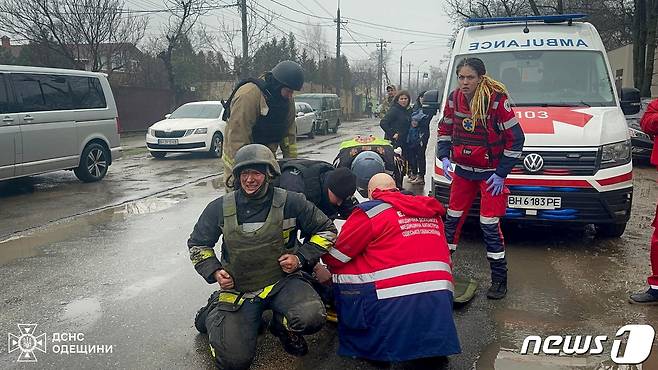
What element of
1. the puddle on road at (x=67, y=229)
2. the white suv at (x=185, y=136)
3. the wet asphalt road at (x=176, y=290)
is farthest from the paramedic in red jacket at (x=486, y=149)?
the white suv at (x=185, y=136)

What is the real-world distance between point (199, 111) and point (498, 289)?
12.9 metres

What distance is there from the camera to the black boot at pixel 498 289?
4559 millimetres

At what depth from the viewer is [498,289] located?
4598mm

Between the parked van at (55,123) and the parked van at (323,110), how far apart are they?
1415 cm

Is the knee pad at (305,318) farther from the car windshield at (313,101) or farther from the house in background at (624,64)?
the house in background at (624,64)

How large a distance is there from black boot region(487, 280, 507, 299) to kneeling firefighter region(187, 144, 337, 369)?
5.44 feet

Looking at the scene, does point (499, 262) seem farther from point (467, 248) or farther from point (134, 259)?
point (134, 259)

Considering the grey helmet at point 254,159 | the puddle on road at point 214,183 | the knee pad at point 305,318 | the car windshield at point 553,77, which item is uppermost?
the car windshield at point 553,77

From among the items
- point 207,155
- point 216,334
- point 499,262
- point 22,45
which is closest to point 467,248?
point 499,262

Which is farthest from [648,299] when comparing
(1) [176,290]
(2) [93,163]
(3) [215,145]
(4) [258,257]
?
(3) [215,145]

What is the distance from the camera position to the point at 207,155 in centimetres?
1591

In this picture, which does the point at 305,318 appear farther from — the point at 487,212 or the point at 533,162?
the point at 533,162

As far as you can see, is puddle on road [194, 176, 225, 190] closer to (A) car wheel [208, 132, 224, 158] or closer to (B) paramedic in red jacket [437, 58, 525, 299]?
(A) car wheel [208, 132, 224, 158]

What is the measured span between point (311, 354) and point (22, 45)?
84.5 feet
